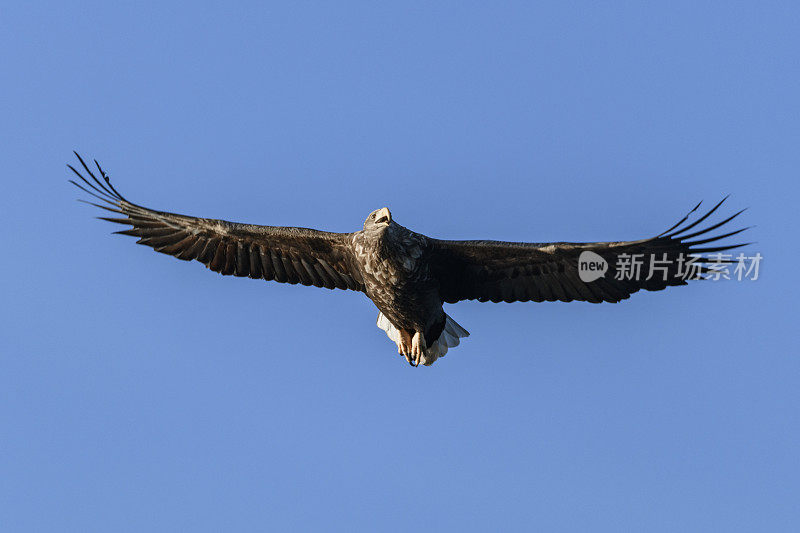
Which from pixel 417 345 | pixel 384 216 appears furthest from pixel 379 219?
pixel 417 345

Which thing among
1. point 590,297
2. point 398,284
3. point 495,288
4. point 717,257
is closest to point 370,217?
point 398,284

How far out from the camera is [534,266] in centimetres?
966

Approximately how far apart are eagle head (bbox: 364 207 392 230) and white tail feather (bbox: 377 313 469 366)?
131 cm

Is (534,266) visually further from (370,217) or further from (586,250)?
(370,217)

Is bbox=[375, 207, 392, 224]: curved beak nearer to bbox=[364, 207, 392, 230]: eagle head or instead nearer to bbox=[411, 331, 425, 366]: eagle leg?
bbox=[364, 207, 392, 230]: eagle head

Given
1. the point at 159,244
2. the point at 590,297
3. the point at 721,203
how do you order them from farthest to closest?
the point at 159,244 → the point at 590,297 → the point at 721,203

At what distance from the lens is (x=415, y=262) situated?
30.6 feet

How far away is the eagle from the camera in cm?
917

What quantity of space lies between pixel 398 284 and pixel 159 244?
2.35 m

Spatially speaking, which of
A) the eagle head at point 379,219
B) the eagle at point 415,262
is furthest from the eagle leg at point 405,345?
the eagle head at point 379,219

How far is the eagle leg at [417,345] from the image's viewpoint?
33.1ft

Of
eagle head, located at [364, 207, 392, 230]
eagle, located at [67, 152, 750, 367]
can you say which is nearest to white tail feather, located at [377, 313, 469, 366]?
eagle, located at [67, 152, 750, 367]

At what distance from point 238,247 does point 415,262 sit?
1802mm

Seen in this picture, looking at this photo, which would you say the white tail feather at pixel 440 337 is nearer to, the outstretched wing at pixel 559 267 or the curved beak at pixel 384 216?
the outstretched wing at pixel 559 267
